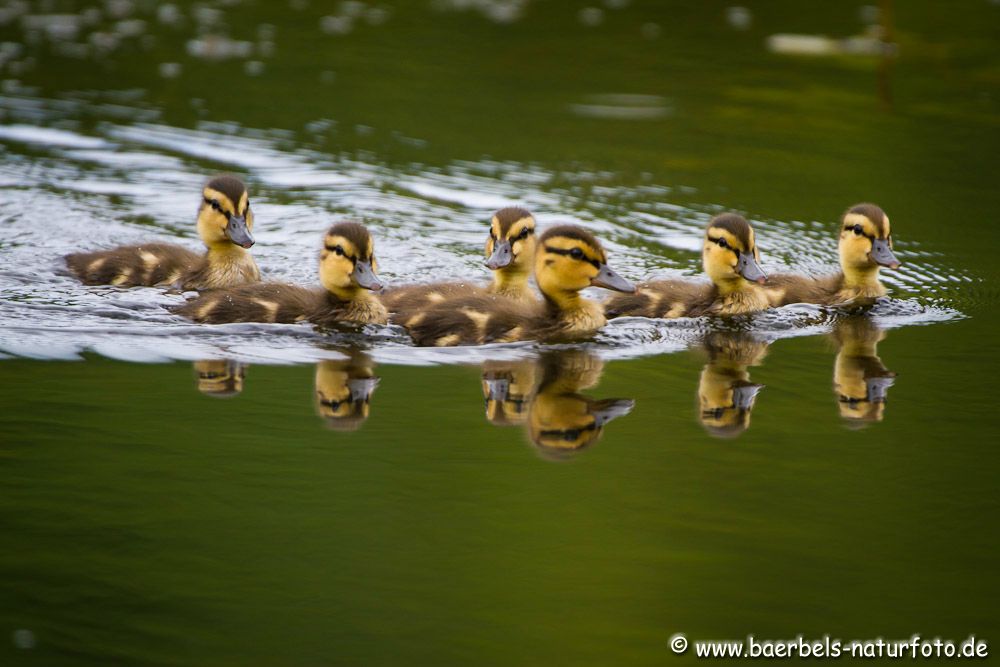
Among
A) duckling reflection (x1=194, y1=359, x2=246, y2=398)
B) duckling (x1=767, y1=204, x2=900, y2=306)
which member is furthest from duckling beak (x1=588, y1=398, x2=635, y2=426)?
duckling (x1=767, y1=204, x2=900, y2=306)

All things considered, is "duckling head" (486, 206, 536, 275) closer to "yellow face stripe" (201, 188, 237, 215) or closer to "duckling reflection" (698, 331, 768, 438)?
"duckling reflection" (698, 331, 768, 438)

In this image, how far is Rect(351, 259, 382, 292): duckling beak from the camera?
5.29m

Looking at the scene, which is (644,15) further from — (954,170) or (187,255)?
(187,255)

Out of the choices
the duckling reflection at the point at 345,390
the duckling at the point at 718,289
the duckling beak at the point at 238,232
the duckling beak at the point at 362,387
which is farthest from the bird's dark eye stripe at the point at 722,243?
the duckling beak at the point at 238,232

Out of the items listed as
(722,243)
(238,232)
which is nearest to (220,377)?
(238,232)

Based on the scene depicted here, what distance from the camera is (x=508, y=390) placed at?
465 centimetres

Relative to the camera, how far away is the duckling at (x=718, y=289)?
18.4 feet

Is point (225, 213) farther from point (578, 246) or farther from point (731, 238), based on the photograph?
point (731, 238)

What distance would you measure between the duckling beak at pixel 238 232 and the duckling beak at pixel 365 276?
592 mm

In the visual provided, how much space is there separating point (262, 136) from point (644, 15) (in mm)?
4922

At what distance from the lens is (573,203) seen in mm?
7512

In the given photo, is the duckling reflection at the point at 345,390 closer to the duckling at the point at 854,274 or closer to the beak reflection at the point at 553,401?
the beak reflection at the point at 553,401

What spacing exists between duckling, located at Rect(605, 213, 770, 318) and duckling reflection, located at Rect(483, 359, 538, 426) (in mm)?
824

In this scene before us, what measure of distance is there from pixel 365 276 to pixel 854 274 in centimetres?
202
